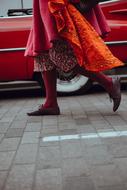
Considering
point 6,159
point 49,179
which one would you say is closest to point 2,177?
point 49,179

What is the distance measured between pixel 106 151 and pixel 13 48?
4.27 m

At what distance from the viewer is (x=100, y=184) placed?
277cm

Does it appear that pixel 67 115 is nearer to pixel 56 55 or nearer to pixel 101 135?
pixel 56 55

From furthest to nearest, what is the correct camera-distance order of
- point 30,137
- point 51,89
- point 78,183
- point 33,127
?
point 51,89 < point 33,127 < point 30,137 < point 78,183

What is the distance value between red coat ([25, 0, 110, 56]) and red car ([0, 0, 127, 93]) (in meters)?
2.12

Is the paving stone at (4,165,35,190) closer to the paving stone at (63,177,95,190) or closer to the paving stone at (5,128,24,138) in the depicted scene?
the paving stone at (63,177,95,190)

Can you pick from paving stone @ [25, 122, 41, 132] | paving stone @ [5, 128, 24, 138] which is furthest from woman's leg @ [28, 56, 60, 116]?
paving stone @ [5, 128, 24, 138]

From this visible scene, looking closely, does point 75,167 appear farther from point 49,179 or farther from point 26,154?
point 26,154

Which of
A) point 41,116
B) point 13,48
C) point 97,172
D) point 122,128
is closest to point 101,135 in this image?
point 122,128

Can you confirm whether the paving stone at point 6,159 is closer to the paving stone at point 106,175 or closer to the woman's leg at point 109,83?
the paving stone at point 106,175

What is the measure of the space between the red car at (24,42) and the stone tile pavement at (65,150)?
6.30 feet

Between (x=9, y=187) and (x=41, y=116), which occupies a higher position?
(x=9, y=187)

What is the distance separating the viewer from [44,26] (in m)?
5.04

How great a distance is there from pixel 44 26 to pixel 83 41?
46 cm
